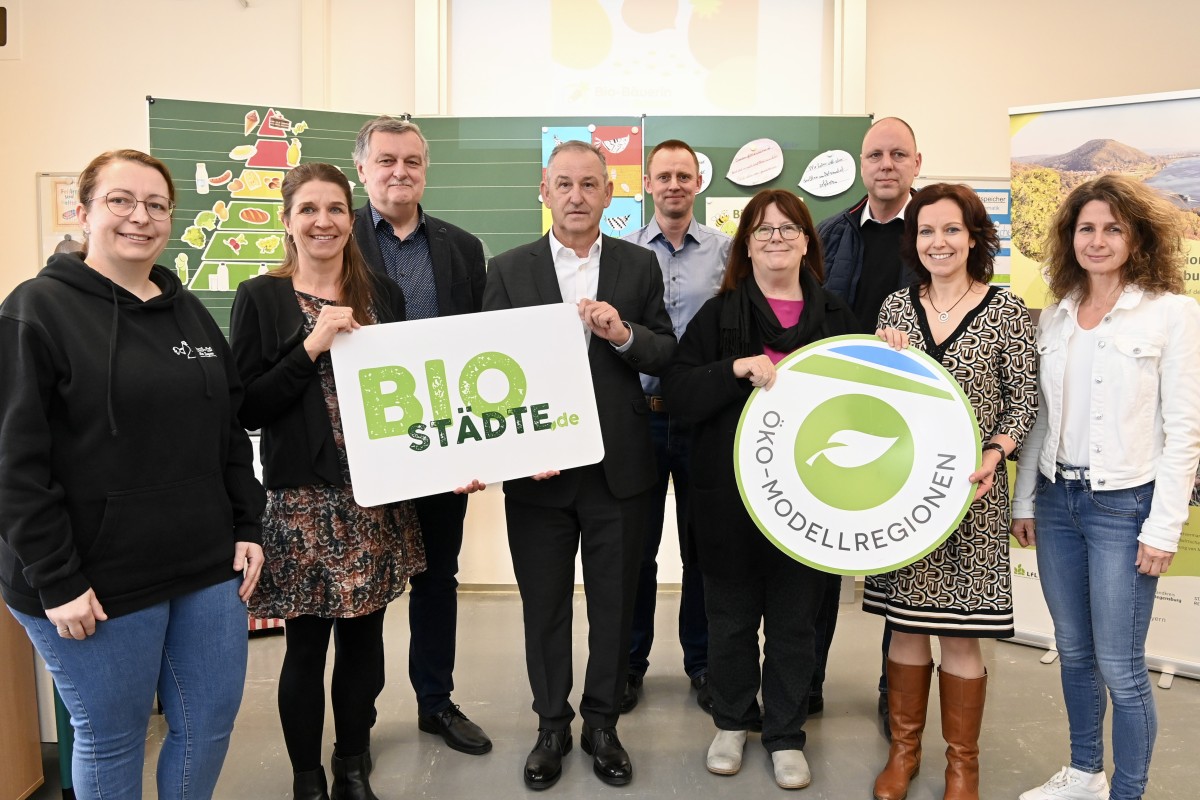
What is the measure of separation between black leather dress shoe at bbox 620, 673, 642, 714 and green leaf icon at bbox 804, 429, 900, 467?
122 cm

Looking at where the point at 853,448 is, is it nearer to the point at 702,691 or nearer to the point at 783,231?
the point at 783,231

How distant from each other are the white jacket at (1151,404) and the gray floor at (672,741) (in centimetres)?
101

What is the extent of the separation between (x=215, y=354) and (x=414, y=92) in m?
3.19

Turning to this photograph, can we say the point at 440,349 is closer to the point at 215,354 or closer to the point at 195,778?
the point at 215,354

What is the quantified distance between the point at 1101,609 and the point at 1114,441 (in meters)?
0.44

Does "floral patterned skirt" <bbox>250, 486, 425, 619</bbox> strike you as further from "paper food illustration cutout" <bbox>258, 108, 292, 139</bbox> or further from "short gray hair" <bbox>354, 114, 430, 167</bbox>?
"paper food illustration cutout" <bbox>258, 108, 292, 139</bbox>

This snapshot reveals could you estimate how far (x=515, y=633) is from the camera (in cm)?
388

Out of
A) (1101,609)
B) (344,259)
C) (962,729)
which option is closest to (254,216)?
(344,259)

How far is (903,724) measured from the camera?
2414 mm

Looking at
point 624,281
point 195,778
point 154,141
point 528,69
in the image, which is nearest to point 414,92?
point 528,69

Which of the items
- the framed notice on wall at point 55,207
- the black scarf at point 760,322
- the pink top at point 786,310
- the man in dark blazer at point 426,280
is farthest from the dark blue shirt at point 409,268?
the framed notice on wall at point 55,207

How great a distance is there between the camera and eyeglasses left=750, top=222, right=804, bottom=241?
232 cm

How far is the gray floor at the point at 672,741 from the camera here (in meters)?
2.46

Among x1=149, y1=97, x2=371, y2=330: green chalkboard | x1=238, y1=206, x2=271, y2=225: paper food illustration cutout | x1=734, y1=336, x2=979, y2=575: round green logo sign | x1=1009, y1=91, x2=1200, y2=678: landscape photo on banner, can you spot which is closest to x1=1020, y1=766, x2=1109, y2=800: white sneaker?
x1=734, y1=336, x2=979, y2=575: round green logo sign
